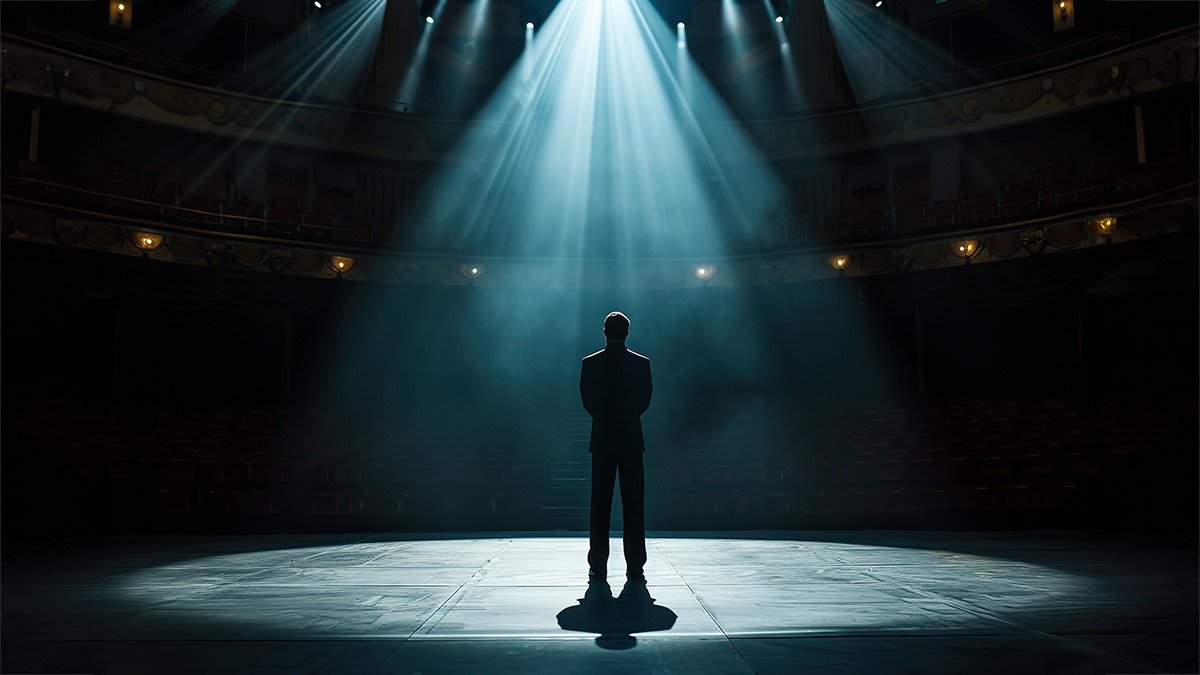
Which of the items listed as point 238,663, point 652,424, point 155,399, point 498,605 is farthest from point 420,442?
point 238,663

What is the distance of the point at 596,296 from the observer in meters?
18.6

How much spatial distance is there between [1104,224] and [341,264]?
13139 millimetres

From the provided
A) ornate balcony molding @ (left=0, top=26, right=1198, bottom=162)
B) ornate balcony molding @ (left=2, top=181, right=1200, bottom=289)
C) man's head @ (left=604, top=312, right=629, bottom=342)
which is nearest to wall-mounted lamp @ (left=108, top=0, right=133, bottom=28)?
ornate balcony molding @ (left=0, top=26, right=1198, bottom=162)

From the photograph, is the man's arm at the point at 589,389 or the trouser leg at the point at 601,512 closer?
the trouser leg at the point at 601,512

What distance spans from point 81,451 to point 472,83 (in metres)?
12.4

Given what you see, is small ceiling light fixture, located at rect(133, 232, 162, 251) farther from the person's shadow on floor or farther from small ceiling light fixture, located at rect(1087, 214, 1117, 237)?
small ceiling light fixture, located at rect(1087, 214, 1117, 237)

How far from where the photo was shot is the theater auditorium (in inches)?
322

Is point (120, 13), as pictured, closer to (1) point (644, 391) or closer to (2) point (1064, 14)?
(1) point (644, 391)

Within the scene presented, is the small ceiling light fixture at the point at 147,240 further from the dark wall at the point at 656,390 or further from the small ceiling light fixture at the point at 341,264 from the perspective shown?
the small ceiling light fixture at the point at 341,264

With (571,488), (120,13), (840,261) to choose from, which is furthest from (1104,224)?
(120,13)

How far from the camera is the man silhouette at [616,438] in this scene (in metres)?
4.80

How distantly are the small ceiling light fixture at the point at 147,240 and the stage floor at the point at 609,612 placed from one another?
9.71 m

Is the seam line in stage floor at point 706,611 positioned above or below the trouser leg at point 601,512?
below

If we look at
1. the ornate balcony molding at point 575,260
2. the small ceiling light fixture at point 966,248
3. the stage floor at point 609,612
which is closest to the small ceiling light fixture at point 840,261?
the ornate balcony molding at point 575,260
